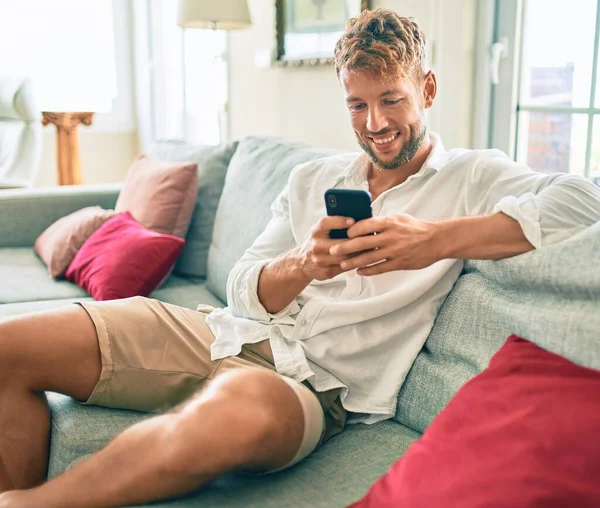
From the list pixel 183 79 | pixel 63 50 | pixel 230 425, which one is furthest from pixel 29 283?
pixel 63 50

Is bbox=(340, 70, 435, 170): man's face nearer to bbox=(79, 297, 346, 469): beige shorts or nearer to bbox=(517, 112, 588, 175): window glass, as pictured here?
bbox=(79, 297, 346, 469): beige shorts

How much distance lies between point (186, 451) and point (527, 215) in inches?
25.3

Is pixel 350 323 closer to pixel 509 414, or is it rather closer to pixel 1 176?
pixel 509 414

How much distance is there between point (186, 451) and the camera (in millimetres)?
1032

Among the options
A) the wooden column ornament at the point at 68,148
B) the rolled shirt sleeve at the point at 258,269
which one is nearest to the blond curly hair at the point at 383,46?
the rolled shirt sleeve at the point at 258,269

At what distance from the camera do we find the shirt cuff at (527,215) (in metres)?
1.16

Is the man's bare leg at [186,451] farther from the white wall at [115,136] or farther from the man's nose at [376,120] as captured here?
the white wall at [115,136]

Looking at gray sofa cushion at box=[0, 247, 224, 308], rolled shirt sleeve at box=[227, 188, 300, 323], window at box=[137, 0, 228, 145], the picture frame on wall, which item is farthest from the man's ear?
window at box=[137, 0, 228, 145]

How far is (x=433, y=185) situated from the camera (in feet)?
4.64

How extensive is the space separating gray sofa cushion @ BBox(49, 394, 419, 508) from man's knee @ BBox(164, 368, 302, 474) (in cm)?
7

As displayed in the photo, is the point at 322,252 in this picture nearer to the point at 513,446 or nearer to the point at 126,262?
the point at 513,446

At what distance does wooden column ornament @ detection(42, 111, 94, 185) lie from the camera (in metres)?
3.99

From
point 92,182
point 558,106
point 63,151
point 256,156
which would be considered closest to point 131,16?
point 92,182

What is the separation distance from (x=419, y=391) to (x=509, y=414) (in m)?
0.42
